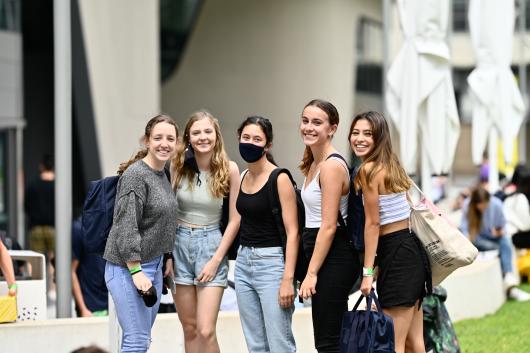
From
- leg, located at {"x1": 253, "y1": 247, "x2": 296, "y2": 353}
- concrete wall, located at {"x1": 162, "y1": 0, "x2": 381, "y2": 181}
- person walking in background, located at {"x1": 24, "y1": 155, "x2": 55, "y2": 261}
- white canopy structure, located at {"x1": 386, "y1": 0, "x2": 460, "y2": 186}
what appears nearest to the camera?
leg, located at {"x1": 253, "y1": 247, "x2": 296, "y2": 353}

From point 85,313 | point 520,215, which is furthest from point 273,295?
point 520,215

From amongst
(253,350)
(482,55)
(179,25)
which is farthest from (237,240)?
(179,25)

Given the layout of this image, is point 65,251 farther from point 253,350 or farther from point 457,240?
point 457,240

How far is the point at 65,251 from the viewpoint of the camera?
31.3ft

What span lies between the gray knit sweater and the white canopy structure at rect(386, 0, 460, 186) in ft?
23.9

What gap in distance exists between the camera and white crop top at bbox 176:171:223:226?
7.12 metres

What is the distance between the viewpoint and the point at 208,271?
23.0ft

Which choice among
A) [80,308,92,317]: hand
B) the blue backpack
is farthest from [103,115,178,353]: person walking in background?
[80,308,92,317]: hand

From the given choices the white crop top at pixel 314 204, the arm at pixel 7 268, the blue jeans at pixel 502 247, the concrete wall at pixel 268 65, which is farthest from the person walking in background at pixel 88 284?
the concrete wall at pixel 268 65

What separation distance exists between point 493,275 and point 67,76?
18.4ft

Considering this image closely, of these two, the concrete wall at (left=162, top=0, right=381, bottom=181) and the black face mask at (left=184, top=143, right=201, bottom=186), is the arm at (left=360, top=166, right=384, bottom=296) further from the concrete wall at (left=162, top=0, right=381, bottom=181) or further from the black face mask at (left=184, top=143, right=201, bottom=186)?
the concrete wall at (left=162, top=0, right=381, bottom=181)

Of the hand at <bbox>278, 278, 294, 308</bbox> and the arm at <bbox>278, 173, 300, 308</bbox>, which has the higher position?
the arm at <bbox>278, 173, 300, 308</bbox>

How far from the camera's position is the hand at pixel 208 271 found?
702cm

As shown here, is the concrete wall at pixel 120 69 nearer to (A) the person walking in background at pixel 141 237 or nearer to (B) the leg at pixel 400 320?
(A) the person walking in background at pixel 141 237
